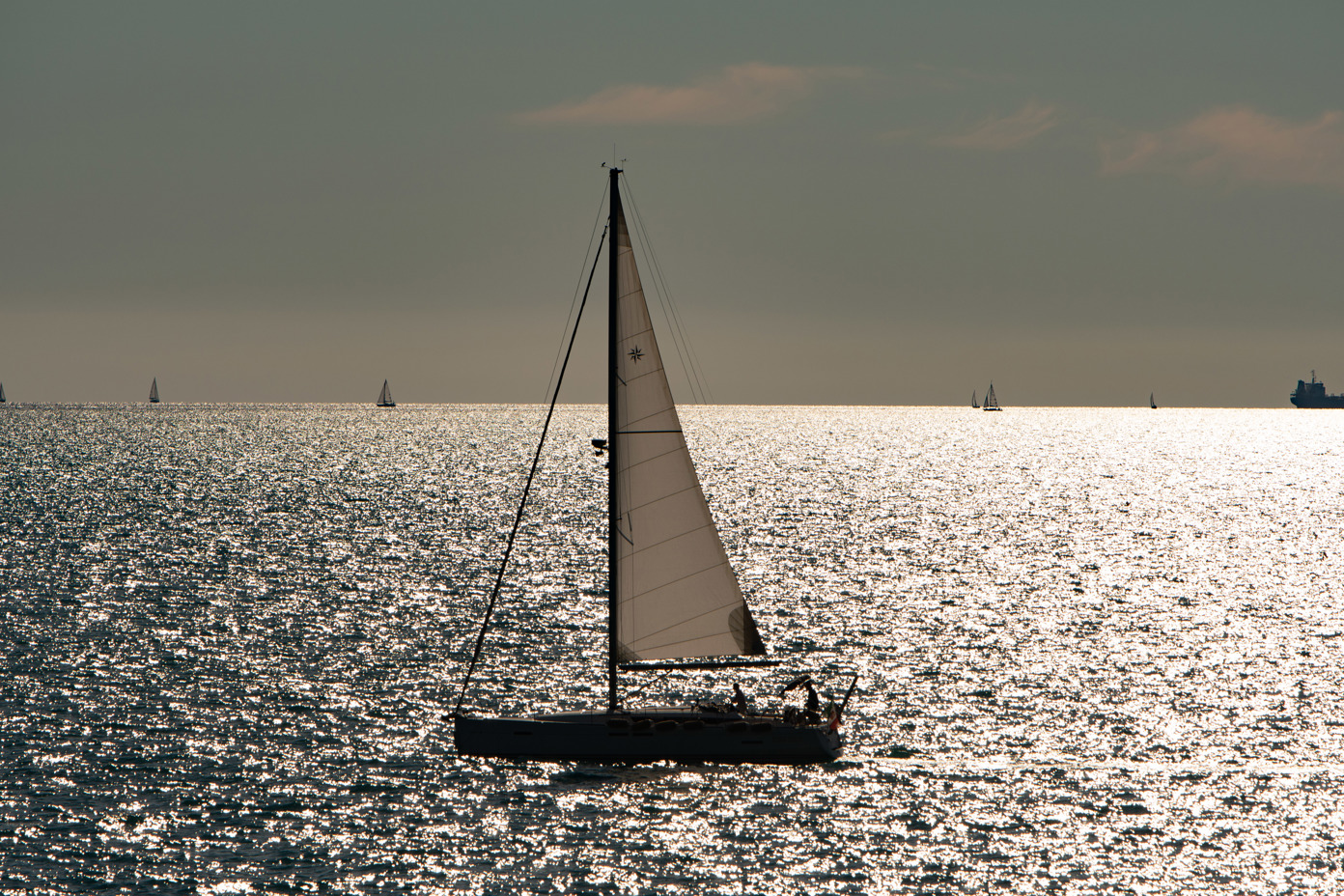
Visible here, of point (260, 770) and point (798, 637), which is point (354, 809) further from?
point (798, 637)

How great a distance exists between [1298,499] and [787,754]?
162 metres

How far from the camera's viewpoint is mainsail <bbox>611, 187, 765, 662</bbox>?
128ft

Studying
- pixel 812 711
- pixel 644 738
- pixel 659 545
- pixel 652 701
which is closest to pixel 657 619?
pixel 659 545

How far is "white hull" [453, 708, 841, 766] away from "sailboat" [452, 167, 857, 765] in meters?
0.03

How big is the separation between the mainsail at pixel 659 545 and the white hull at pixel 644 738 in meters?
2.23

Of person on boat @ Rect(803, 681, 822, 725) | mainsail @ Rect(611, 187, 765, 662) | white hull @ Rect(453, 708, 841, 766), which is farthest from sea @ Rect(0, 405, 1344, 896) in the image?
mainsail @ Rect(611, 187, 765, 662)

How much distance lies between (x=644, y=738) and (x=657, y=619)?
3.82 m

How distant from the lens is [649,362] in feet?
127

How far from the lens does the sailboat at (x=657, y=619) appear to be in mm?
39281

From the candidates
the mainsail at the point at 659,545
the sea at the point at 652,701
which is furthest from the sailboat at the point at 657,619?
the sea at the point at 652,701

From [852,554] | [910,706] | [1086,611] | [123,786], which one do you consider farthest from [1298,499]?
[123,786]

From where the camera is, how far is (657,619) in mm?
40844

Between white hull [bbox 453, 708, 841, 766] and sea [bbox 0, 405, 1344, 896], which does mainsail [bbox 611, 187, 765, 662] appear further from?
sea [bbox 0, 405, 1344, 896]

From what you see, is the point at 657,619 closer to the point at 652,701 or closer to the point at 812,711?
the point at 812,711
